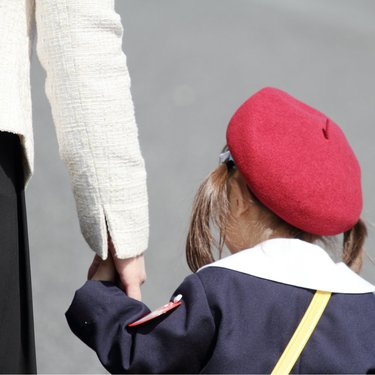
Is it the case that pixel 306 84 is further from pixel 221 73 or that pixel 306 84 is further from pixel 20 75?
pixel 20 75

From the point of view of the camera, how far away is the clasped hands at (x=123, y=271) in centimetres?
160

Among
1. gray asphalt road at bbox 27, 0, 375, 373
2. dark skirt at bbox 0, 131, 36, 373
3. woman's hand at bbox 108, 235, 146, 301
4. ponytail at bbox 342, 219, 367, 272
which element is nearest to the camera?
dark skirt at bbox 0, 131, 36, 373

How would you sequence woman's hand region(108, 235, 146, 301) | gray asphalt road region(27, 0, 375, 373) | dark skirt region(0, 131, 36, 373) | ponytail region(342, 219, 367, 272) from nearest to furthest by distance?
dark skirt region(0, 131, 36, 373), woman's hand region(108, 235, 146, 301), ponytail region(342, 219, 367, 272), gray asphalt road region(27, 0, 375, 373)

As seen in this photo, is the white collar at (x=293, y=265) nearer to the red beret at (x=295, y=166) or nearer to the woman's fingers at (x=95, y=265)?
the red beret at (x=295, y=166)

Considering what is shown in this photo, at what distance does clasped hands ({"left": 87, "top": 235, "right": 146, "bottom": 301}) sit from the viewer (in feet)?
5.26

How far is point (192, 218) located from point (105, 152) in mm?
258

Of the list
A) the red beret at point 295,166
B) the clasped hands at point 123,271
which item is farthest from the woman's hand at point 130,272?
the red beret at point 295,166

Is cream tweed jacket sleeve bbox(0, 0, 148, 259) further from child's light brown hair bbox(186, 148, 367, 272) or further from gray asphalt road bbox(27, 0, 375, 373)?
gray asphalt road bbox(27, 0, 375, 373)

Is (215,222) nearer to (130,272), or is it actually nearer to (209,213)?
(209,213)

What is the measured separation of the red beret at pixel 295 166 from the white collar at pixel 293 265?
47mm

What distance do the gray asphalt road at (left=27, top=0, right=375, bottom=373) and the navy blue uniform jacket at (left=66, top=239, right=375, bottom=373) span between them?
4.17ft

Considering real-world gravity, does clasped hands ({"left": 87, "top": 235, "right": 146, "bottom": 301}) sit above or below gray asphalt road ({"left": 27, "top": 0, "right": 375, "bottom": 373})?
above

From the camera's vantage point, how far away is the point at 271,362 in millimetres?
1510

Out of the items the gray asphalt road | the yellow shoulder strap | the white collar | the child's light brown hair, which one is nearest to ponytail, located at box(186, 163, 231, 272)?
the child's light brown hair
